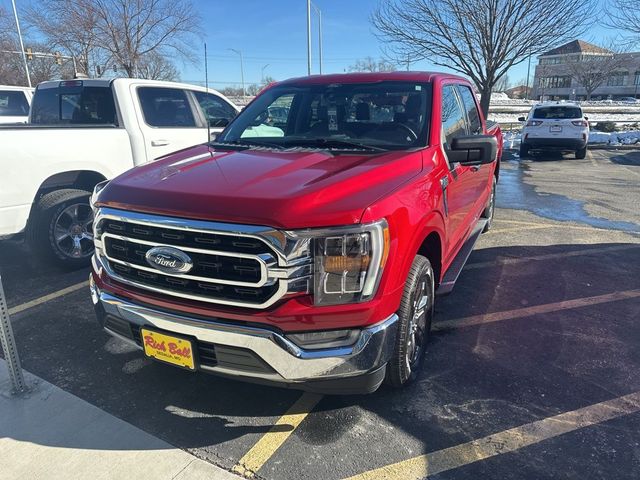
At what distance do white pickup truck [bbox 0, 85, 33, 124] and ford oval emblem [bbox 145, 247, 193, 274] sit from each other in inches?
387

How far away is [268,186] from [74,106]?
4713 millimetres

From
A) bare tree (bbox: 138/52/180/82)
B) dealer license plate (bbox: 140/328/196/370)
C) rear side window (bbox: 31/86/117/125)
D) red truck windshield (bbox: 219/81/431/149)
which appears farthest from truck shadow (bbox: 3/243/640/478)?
bare tree (bbox: 138/52/180/82)

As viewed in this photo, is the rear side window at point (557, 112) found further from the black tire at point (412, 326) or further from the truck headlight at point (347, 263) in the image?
the truck headlight at point (347, 263)

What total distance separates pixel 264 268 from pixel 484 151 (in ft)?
6.02

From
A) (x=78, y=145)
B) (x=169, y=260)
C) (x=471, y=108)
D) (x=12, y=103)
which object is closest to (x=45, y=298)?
(x=78, y=145)

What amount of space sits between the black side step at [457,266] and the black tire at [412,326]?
298 mm

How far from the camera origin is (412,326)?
9.64 feet

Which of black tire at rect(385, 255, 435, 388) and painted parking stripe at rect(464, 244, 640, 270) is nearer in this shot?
black tire at rect(385, 255, 435, 388)

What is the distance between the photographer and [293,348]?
2285mm

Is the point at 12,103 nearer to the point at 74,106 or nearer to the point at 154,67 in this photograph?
the point at 74,106

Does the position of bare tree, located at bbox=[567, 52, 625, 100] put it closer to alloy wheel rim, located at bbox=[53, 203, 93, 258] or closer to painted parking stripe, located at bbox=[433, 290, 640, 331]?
painted parking stripe, located at bbox=[433, 290, 640, 331]

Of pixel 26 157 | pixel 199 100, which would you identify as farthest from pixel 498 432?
pixel 199 100

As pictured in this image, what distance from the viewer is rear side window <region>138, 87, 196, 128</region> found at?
19.6 feet

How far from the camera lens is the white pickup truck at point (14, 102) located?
1047cm
